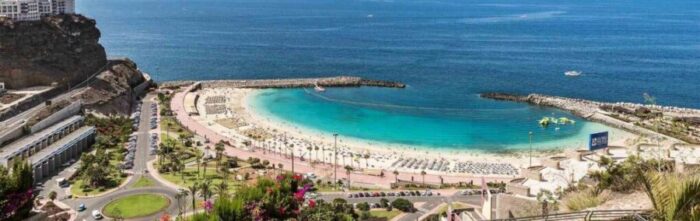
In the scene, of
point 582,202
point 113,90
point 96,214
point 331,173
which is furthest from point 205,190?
point 113,90

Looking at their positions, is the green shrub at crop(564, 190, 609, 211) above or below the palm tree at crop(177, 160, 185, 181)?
above

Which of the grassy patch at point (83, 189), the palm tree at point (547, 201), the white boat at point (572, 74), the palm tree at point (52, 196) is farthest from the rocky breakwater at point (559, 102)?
the palm tree at point (52, 196)

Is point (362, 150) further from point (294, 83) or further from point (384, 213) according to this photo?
point (294, 83)

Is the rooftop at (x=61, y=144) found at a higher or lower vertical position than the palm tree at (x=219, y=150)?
higher

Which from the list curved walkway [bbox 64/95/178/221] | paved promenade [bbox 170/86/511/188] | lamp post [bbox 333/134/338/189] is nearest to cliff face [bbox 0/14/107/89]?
paved promenade [bbox 170/86/511/188]

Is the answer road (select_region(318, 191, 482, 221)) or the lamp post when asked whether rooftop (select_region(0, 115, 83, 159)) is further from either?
road (select_region(318, 191, 482, 221))

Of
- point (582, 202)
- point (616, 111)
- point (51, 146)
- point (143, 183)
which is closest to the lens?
point (582, 202)

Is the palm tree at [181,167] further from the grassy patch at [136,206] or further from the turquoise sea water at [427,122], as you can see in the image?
the turquoise sea water at [427,122]
